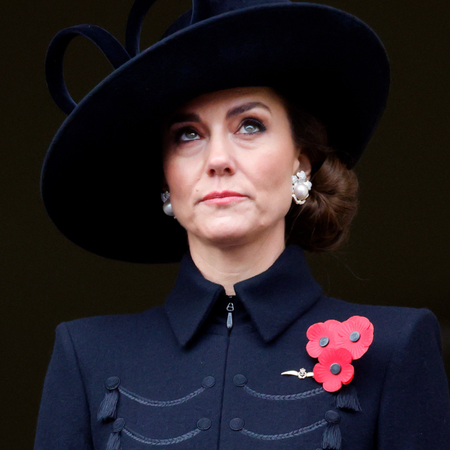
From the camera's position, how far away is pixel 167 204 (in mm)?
2850

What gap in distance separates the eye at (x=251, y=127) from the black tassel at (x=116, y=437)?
2.62 ft

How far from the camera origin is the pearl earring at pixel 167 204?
2838mm

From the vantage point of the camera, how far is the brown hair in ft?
9.12

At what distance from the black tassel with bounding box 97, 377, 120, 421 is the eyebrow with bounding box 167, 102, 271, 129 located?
27.3 inches

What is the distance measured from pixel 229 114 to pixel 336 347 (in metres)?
0.66

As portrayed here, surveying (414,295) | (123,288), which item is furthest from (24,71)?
(414,295)

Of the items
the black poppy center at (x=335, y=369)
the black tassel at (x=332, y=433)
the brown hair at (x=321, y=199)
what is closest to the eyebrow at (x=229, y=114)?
the brown hair at (x=321, y=199)

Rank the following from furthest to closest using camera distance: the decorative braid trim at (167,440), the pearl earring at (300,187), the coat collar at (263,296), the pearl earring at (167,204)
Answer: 1. the pearl earring at (167,204)
2. the pearl earring at (300,187)
3. the coat collar at (263,296)
4. the decorative braid trim at (167,440)

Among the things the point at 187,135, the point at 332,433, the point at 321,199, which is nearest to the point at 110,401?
the point at 332,433

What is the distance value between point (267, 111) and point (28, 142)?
188 cm

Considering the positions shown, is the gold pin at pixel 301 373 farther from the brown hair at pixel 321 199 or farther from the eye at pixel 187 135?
the eye at pixel 187 135

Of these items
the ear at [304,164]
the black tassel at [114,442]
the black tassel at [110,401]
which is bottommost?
the black tassel at [114,442]

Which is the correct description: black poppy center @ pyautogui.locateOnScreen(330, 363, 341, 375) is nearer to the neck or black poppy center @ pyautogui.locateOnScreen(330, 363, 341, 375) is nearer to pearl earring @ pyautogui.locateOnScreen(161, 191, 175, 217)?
the neck

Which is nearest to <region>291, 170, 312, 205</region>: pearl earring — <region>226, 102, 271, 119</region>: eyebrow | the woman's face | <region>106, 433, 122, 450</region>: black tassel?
the woman's face
